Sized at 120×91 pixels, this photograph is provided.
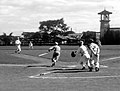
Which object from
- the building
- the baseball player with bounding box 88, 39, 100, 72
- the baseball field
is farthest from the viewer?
the building

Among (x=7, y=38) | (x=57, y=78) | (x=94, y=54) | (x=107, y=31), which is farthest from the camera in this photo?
(x=7, y=38)

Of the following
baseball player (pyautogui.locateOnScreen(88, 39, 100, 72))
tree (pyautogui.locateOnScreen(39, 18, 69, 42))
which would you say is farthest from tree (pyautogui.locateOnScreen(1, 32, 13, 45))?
baseball player (pyautogui.locateOnScreen(88, 39, 100, 72))

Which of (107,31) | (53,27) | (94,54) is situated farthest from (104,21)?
(94,54)

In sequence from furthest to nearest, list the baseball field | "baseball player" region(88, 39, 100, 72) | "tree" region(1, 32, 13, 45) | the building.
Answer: "tree" region(1, 32, 13, 45) → the building → "baseball player" region(88, 39, 100, 72) → the baseball field

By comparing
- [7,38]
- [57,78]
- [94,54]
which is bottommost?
[7,38]

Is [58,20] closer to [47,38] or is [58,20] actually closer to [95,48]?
[47,38]

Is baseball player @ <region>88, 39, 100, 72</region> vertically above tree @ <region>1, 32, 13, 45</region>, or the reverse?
baseball player @ <region>88, 39, 100, 72</region>

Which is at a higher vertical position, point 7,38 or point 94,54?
point 94,54

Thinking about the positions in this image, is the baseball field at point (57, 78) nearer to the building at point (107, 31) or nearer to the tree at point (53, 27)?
the building at point (107, 31)

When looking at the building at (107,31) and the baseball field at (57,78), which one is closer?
the baseball field at (57,78)

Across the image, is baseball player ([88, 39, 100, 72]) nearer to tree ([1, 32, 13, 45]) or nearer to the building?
the building

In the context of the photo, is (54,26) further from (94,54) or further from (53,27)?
(94,54)

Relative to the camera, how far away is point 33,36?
128 metres

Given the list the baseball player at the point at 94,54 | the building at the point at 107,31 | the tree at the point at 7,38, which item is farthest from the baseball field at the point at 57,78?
the tree at the point at 7,38
